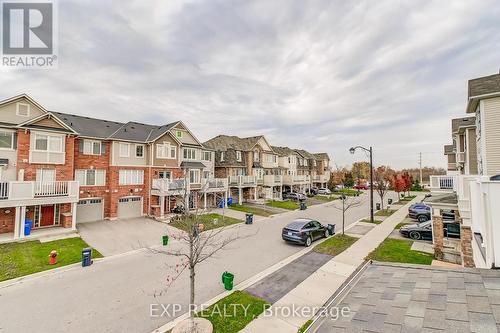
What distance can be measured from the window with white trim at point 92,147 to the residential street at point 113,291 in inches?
516

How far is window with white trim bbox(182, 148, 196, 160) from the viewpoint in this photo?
29.0 meters

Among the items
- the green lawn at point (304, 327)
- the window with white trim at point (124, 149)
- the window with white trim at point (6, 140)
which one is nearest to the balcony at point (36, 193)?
the window with white trim at point (6, 140)

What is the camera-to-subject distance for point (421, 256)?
1355 cm

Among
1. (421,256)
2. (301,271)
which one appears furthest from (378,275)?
(421,256)

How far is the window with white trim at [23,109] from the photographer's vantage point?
1803 cm

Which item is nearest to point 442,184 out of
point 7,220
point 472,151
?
point 472,151

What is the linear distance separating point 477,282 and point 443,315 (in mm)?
1439

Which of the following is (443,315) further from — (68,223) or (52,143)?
(52,143)

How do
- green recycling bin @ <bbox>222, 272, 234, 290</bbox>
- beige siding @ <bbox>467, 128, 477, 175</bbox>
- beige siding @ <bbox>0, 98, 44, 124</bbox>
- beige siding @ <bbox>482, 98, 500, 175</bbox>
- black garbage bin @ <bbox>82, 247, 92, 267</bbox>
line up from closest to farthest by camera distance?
green recycling bin @ <bbox>222, 272, 234, 290</bbox>
black garbage bin @ <bbox>82, 247, 92, 267</bbox>
beige siding @ <bbox>482, 98, 500, 175</bbox>
beige siding @ <bbox>0, 98, 44, 124</bbox>
beige siding @ <bbox>467, 128, 477, 175</bbox>

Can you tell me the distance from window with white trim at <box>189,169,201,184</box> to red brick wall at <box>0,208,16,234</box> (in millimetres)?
15127

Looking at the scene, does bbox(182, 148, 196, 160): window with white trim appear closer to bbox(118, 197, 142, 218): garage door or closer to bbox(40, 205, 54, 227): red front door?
bbox(118, 197, 142, 218): garage door

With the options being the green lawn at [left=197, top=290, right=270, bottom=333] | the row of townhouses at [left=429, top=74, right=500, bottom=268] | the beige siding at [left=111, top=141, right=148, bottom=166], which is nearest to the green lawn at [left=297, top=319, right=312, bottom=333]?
the green lawn at [left=197, top=290, right=270, bottom=333]

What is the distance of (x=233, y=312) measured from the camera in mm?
8125

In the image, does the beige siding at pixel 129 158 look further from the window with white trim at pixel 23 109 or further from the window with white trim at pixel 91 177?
the window with white trim at pixel 23 109
